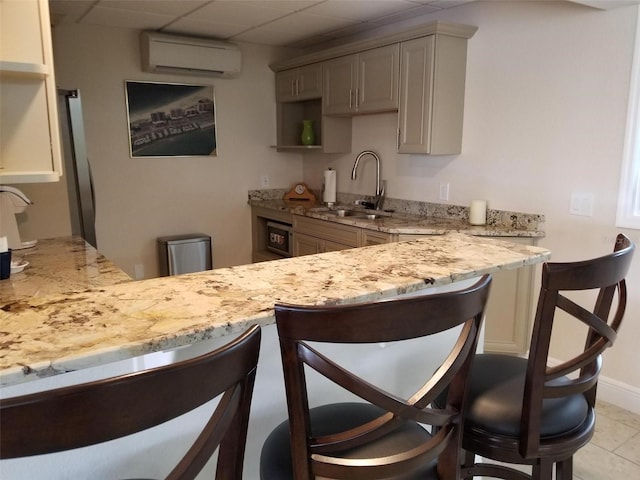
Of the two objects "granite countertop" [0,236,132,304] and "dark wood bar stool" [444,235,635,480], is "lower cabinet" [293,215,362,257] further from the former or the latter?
"dark wood bar stool" [444,235,635,480]

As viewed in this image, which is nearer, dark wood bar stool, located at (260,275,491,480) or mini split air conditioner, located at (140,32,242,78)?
dark wood bar stool, located at (260,275,491,480)

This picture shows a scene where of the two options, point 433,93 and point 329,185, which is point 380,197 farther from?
point 433,93

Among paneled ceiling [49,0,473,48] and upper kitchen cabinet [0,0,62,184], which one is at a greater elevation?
paneled ceiling [49,0,473,48]

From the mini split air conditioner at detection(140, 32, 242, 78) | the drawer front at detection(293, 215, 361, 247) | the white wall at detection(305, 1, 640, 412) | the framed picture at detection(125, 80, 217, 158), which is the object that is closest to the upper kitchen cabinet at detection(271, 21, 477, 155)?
the white wall at detection(305, 1, 640, 412)

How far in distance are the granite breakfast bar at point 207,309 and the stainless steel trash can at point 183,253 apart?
2956mm

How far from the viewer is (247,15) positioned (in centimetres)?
355

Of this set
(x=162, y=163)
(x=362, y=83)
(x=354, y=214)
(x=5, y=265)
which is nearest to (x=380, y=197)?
(x=354, y=214)

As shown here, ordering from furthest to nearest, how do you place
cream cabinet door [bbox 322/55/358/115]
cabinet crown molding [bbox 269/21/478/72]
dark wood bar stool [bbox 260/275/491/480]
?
cream cabinet door [bbox 322/55/358/115] → cabinet crown molding [bbox 269/21/478/72] → dark wood bar stool [bbox 260/275/491/480]

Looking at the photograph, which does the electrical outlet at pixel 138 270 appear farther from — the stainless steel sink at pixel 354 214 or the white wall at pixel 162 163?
the stainless steel sink at pixel 354 214

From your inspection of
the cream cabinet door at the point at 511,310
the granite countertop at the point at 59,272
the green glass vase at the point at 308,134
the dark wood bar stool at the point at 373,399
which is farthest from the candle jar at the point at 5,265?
the green glass vase at the point at 308,134

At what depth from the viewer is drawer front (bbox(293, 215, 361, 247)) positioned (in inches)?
138

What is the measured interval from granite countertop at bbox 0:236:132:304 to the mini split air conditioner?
1.96 metres

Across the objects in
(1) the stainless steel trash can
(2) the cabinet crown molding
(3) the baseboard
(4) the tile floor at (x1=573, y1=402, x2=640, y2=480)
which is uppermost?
(2) the cabinet crown molding

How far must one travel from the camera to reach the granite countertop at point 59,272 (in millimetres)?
1828
